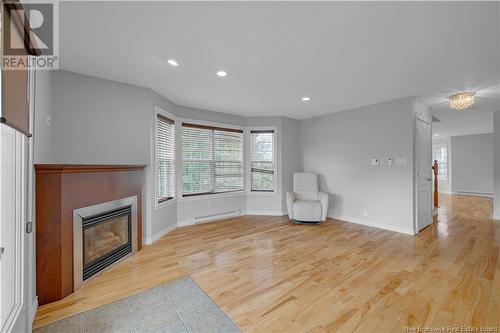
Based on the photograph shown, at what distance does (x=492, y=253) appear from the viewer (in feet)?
9.58

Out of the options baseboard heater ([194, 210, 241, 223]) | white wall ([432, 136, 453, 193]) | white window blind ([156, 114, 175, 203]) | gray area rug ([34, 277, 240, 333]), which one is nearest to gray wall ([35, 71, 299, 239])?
white window blind ([156, 114, 175, 203])

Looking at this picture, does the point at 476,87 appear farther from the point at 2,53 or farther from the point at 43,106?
the point at 43,106

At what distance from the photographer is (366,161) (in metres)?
4.28

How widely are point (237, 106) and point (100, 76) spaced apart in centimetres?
229

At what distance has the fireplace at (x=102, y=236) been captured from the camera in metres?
2.14

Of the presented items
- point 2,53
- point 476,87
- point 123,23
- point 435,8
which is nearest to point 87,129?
point 123,23

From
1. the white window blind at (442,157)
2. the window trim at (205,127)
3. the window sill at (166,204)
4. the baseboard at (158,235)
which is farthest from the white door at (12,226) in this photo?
the white window blind at (442,157)

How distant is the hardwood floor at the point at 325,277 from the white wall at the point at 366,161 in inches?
22.3

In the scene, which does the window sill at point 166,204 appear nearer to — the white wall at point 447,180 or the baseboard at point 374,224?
the baseboard at point 374,224

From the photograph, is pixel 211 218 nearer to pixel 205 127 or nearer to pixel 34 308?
pixel 205 127

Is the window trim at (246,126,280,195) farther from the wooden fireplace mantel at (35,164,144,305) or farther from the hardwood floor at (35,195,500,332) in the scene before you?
the wooden fireplace mantel at (35,164,144,305)

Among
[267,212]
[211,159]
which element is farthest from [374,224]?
[211,159]

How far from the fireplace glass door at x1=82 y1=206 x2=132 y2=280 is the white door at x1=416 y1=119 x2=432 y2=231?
4.92 metres

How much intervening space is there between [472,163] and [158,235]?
11629 mm
